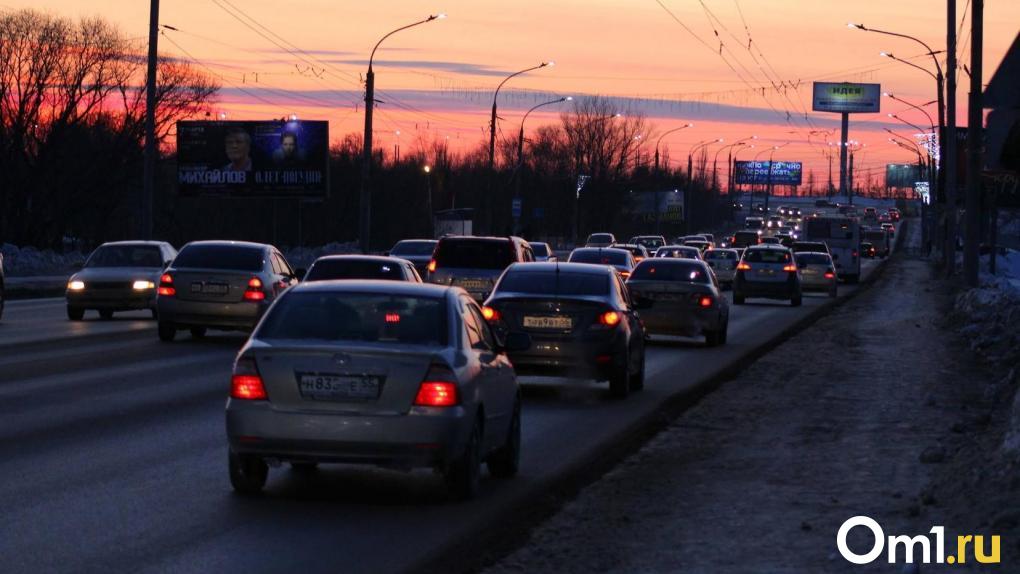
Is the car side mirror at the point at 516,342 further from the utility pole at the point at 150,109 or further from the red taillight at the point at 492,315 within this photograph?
the utility pole at the point at 150,109

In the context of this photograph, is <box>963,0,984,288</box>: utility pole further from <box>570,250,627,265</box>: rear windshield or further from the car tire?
the car tire

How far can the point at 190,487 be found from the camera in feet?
36.3

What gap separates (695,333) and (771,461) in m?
14.2

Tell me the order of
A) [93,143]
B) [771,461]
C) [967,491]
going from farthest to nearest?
[93,143] < [771,461] < [967,491]

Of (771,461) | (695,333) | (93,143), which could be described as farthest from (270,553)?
(93,143)

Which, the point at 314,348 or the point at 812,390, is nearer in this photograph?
the point at 314,348

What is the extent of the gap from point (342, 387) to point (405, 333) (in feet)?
2.24

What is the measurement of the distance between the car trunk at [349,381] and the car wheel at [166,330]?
1550 centimetres

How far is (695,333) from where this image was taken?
27.2m

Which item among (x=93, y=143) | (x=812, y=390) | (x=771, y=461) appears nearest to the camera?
(x=771, y=461)

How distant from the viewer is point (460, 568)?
8.53m

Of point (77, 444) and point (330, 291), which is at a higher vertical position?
point (330, 291)

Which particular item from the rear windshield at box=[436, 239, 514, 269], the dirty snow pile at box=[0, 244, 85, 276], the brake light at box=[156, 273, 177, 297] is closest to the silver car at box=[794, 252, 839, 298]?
the rear windshield at box=[436, 239, 514, 269]

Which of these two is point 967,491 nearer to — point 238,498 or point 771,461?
point 771,461
